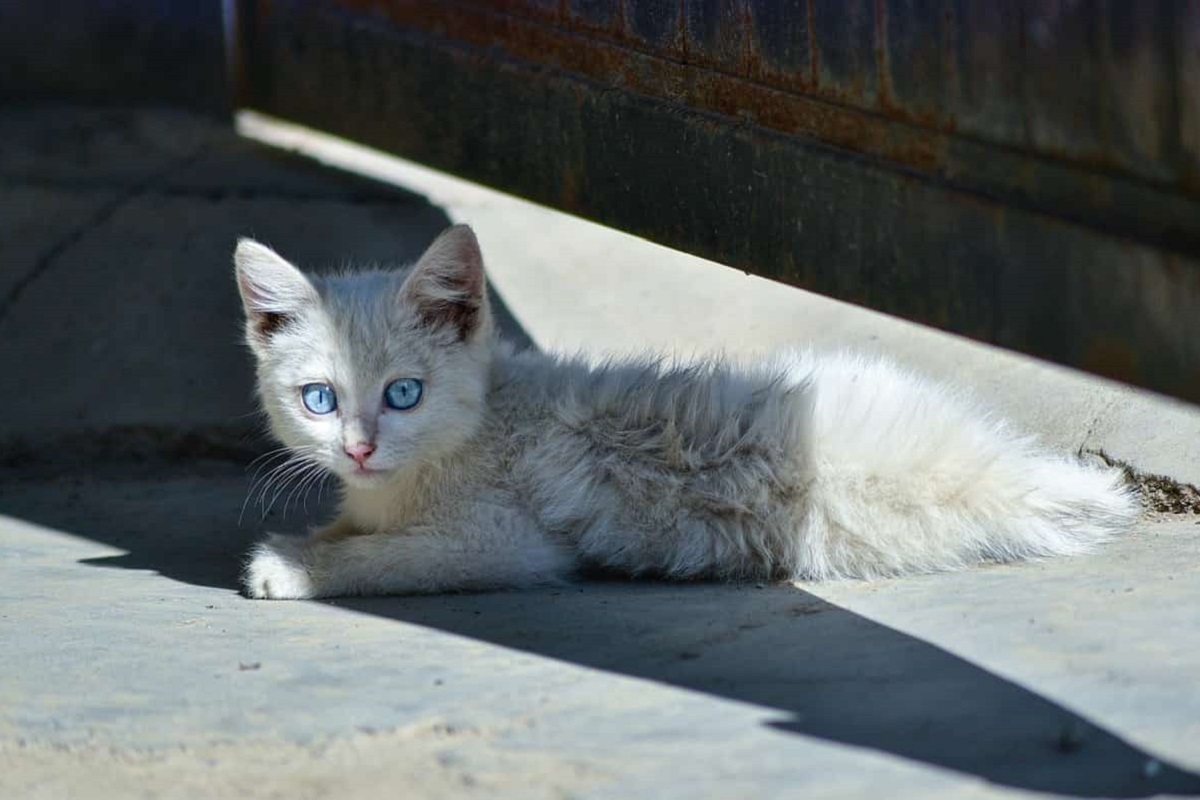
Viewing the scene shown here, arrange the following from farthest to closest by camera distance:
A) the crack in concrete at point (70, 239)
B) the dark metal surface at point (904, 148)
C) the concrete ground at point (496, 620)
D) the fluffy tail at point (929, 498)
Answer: the crack in concrete at point (70, 239)
the fluffy tail at point (929, 498)
the dark metal surface at point (904, 148)
the concrete ground at point (496, 620)

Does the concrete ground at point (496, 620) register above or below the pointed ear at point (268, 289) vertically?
below

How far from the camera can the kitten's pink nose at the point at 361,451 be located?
4.21 meters

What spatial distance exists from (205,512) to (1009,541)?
2.75m

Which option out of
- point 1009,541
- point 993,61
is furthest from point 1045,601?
point 993,61

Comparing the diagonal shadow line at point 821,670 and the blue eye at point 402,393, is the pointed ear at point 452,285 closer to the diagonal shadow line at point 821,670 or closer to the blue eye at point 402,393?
the blue eye at point 402,393

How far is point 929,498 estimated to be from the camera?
422 cm

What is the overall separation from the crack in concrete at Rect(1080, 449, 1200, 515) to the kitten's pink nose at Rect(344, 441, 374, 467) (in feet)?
7.38

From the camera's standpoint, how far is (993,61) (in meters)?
3.30

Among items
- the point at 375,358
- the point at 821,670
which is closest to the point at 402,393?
the point at 375,358

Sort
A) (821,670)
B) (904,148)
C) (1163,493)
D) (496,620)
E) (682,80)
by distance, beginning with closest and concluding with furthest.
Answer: (821,670), (904,148), (496,620), (682,80), (1163,493)

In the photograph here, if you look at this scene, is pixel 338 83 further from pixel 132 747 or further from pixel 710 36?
pixel 132 747

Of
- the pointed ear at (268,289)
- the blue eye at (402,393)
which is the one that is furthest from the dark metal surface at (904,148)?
the pointed ear at (268,289)

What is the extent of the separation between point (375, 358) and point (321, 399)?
0.19 meters

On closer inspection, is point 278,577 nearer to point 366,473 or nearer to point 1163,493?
point 366,473
